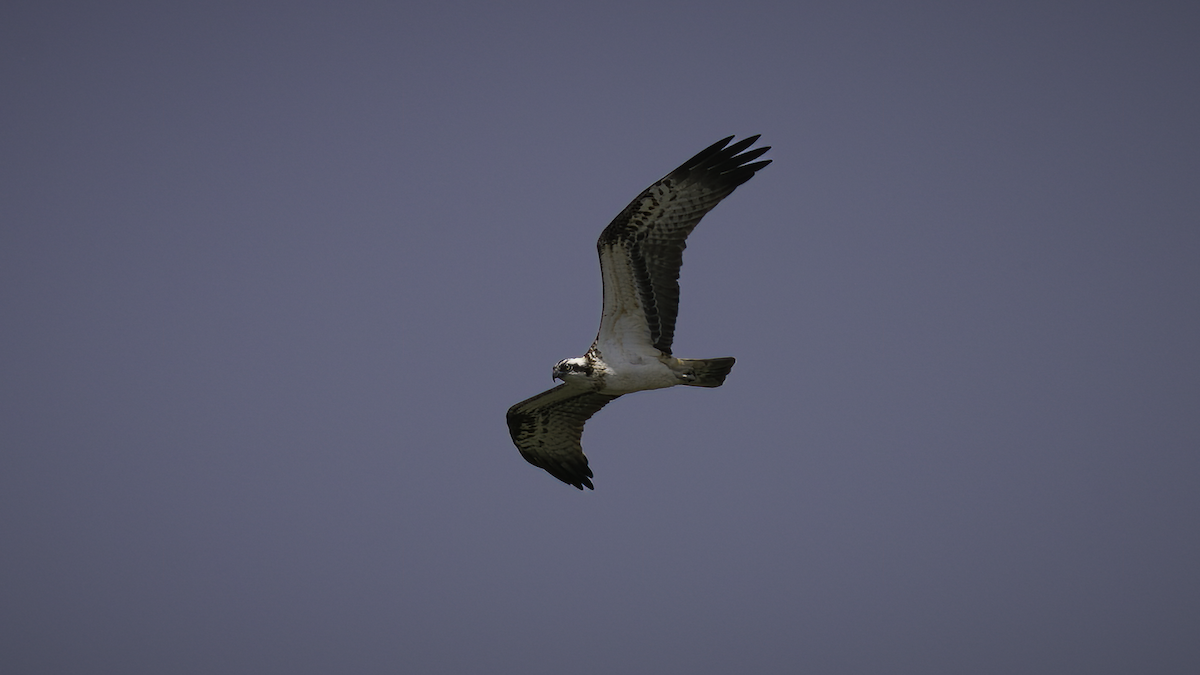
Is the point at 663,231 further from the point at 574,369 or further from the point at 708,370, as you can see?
the point at 574,369

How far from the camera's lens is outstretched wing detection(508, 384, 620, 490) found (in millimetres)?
14930

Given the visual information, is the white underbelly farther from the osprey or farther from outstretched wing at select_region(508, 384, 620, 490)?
outstretched wing at select_region(508, 384, 620, 490)

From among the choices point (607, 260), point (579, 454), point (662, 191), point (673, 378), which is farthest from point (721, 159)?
point (579, 454)

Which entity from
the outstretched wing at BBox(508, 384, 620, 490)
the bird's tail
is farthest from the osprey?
the outstretched wing at BBox(508, 384, 620, 490)

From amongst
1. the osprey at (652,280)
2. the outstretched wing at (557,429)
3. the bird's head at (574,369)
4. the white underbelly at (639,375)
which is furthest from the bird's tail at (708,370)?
the outstretched wing at (557,429)

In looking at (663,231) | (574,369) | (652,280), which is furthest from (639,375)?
(663,231)

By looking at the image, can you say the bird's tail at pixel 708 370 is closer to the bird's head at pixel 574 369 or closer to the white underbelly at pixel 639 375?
the white underbelly at pixel 639 375

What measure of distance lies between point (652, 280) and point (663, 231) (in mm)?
613

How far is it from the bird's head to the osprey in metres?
0.01

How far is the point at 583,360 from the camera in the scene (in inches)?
529

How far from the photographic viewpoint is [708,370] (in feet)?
42.0

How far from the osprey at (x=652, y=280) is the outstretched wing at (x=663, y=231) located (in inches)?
0.5

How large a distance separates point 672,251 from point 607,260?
78cm

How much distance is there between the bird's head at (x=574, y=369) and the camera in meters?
13.4
